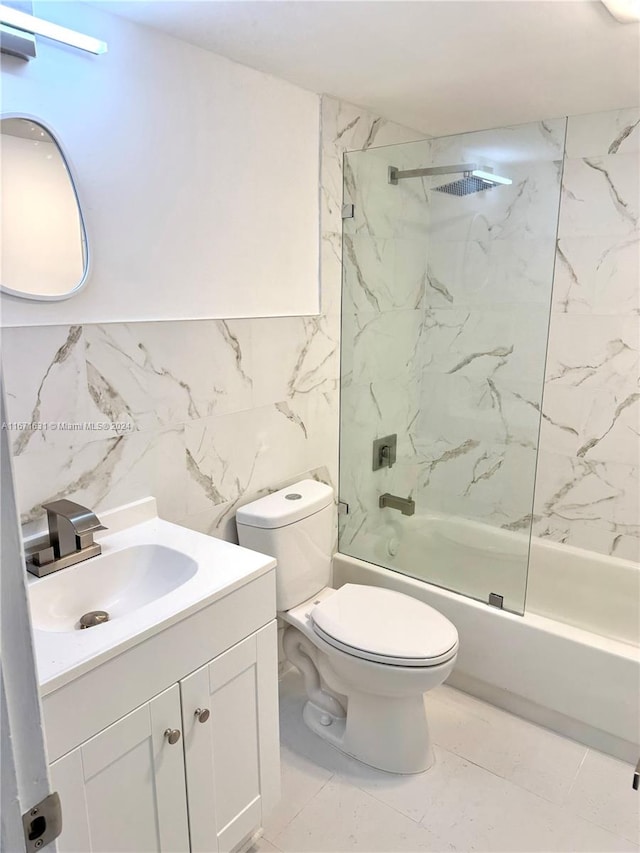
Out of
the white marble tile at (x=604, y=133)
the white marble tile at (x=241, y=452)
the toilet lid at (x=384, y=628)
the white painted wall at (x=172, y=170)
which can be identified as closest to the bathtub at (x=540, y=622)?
the toilet lid at (x=384, y=628)

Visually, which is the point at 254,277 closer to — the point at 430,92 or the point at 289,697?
the point at 430,92

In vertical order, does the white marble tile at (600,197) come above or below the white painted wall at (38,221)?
above

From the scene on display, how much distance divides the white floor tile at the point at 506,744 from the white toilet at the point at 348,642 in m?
0.18

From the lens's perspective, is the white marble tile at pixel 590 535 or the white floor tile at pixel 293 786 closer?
the white floor tile at pixel 293 786

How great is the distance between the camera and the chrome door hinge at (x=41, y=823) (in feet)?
1.81

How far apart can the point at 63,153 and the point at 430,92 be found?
1.33 meters

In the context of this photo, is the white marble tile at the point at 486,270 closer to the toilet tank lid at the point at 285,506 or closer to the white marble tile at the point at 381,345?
the white marble tile at the point at 381,345

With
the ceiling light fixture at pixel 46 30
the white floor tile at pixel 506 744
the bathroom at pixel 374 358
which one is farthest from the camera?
the white floor tile at pixel 506 744

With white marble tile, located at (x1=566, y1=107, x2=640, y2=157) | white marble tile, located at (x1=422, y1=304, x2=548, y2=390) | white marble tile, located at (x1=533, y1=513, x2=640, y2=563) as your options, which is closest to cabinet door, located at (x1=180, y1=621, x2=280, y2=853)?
white marble tile, located at (x1=422, y1=304, x2=548, y2=390)

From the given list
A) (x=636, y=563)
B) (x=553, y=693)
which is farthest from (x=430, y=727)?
(x=636, y=563)

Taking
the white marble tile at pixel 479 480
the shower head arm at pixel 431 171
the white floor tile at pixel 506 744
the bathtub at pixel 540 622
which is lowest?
the white floor tile at pixel 506 744

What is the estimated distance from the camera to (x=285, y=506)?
6.74 feet

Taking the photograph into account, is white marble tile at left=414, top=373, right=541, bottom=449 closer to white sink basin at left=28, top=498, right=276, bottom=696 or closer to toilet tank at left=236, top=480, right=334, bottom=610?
toilet tank at left=236, top=480, right=334, bottom=610

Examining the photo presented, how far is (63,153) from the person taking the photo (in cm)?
145
